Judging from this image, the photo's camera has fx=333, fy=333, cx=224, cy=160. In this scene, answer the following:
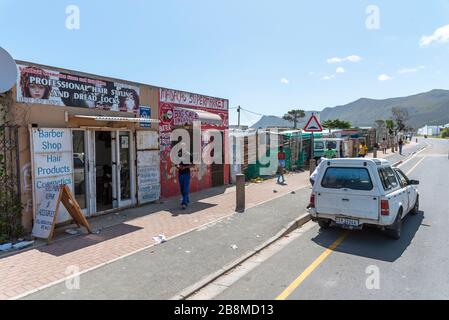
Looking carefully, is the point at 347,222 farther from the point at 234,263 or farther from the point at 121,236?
the point at 121,236

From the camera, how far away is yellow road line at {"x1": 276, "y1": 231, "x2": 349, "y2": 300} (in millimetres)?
4590

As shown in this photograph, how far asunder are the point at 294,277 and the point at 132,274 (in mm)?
2507

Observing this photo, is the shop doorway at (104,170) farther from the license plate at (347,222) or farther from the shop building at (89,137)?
the license plate at (347,222)

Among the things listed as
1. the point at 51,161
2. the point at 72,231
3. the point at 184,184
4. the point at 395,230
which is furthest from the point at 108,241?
the point at 395,230

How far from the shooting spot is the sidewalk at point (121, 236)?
17.2 ft

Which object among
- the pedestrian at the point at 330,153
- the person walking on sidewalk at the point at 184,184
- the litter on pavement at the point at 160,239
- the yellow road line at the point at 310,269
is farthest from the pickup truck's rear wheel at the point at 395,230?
the pedestrian at the point at 330,153

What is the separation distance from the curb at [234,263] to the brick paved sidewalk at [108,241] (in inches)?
71.5

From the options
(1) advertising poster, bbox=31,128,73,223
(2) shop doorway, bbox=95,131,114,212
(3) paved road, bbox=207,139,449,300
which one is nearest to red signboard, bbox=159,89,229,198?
(2) shop doorway, bbox=95,131,114,212

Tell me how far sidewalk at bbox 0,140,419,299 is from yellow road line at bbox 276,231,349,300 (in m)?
1.38

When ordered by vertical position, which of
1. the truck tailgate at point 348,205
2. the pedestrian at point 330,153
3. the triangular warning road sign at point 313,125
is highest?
the triangular warning road sign at point 313,125
